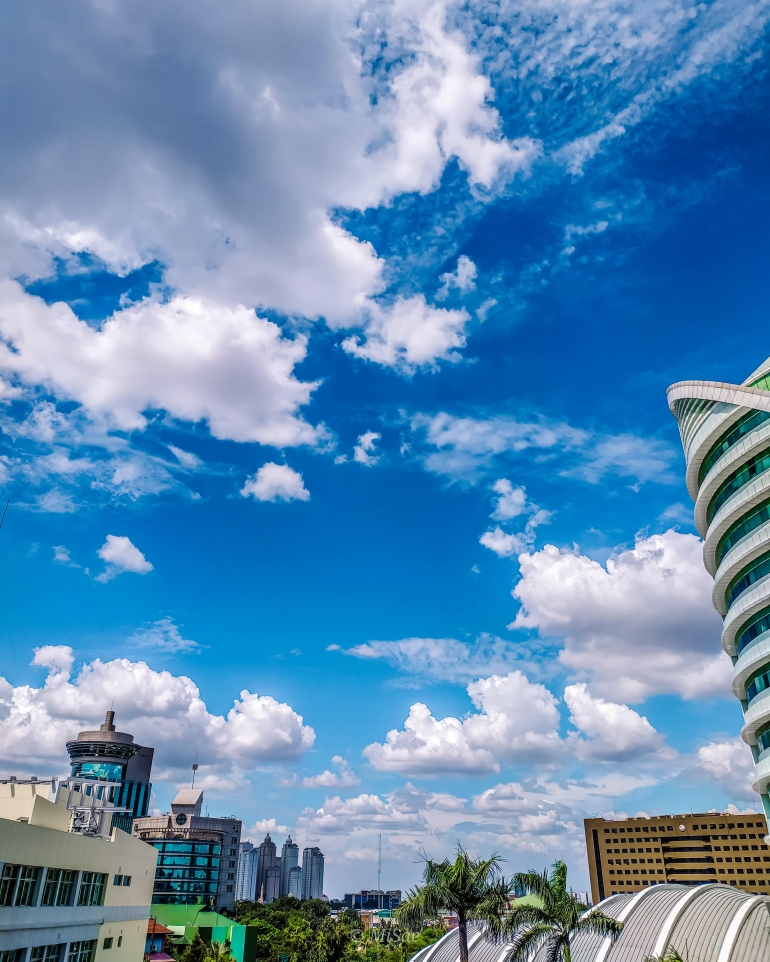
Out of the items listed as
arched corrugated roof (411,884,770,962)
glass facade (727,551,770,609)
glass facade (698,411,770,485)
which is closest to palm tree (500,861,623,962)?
arched corrugated roof (411,884,770,962)

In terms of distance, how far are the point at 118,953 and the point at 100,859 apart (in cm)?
1056

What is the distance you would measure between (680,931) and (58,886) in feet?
132

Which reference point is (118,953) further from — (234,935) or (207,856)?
(207,856)

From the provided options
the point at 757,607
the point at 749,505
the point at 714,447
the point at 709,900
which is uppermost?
the point at 714,447

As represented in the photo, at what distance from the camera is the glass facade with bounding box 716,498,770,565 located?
Answer: 54497mm

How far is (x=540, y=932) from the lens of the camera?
37.4 meters

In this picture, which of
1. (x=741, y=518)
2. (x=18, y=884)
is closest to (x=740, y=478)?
(x=741, y=518)

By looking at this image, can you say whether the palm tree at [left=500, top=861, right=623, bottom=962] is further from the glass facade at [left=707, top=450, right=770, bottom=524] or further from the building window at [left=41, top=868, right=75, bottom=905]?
the glass facade at [left=707, top=450, right=770, bottom=524]

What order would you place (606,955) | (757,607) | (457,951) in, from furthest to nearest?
(457,951)
(757,607)
(606,955)

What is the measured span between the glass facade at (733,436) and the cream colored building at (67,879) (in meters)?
52.1

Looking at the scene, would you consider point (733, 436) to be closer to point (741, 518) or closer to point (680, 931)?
point (741, 518)

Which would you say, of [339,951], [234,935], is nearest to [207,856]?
[234,935]

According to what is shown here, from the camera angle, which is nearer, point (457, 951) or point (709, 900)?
point (709, 900)

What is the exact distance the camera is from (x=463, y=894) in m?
40.2
